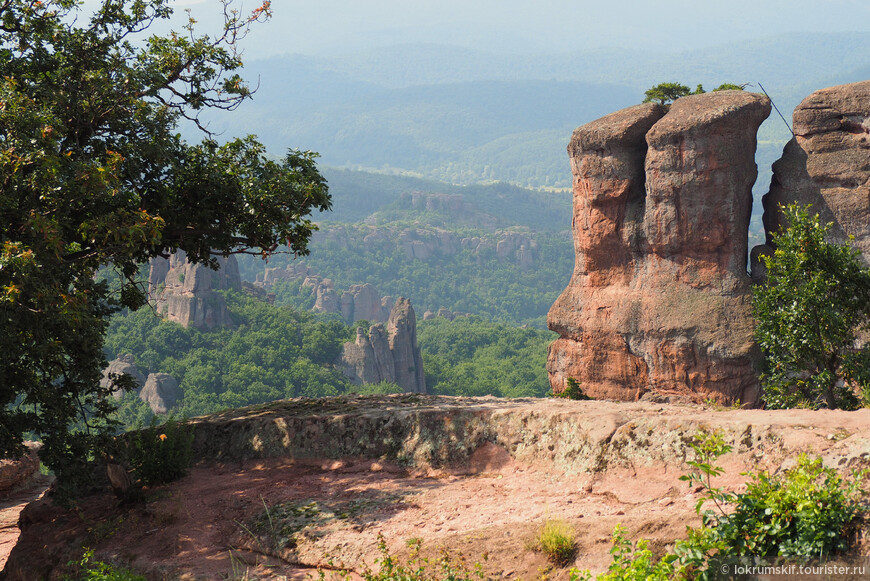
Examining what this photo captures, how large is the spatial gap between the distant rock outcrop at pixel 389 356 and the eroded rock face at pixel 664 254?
42823 mm

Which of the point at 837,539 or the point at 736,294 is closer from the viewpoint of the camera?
the point at 837,539

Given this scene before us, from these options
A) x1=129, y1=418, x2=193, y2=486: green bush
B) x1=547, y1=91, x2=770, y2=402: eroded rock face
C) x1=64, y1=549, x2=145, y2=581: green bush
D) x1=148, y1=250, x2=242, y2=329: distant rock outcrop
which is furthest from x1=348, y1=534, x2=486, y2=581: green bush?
x1=148, y1=250, x2=242, y2=329: distant rock outcrop

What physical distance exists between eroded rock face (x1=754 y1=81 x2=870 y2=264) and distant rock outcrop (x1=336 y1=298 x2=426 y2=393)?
172 feet

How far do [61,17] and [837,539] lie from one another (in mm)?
13070

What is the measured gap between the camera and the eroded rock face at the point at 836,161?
30750 mm

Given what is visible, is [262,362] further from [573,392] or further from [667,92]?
[667,92]

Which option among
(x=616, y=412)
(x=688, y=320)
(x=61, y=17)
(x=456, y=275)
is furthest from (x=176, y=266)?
(x=456, y=275)

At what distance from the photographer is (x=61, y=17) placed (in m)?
12.8

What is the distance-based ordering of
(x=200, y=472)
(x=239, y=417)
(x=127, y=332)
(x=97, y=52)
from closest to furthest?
(x=200, y=472), (x=239, y=417), (x=97, y=52), (x=127, y=332)

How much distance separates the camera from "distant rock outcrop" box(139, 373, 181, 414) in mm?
66256

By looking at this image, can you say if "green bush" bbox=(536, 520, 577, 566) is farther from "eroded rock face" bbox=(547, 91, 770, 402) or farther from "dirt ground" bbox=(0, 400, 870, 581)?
"eroded rock face" bbox=(547, 91, 770, 402)

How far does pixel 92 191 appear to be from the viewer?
9648 mm

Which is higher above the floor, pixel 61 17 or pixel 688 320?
pixel 61 17

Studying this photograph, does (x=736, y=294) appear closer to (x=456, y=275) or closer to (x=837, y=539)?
(x=837, y=539)
